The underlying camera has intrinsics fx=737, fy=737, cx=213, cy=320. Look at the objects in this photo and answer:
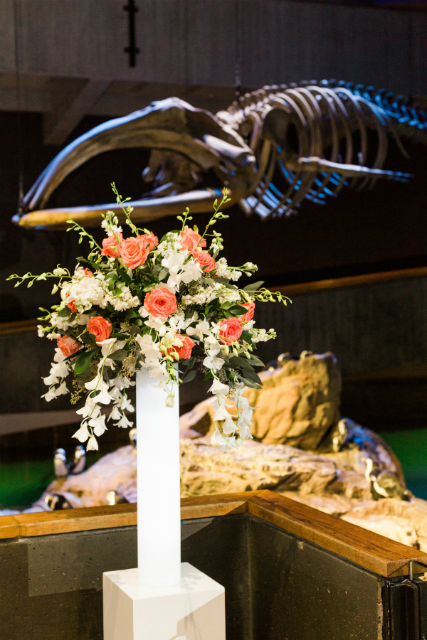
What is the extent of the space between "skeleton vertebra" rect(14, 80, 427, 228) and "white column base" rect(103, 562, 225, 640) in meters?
3.69

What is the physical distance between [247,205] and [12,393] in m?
2.28

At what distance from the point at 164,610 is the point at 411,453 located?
4.69 metres

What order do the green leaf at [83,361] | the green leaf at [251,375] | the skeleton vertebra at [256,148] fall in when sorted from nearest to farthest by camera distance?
the green leaf at [83,361]
the green leaf at [251,375]
the skeleton vertebra at [256,148]

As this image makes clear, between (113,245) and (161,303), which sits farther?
(113,245)

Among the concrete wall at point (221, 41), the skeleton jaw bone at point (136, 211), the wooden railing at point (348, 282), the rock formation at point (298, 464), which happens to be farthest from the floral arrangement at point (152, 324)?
the wooden railing at point (348, 282)

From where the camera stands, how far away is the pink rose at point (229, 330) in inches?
75.9

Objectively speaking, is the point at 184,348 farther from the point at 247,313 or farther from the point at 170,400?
the point at 247,313

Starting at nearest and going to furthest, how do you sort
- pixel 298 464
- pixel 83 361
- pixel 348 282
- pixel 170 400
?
pixel 170 400 < pixel 83 361 < pixel 298 464 < pixel 348 282

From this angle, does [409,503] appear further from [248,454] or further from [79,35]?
[79,35]

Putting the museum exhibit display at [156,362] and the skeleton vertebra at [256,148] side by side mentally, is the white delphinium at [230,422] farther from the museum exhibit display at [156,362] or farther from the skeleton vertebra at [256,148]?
the skeleton vertebra at [256,148]

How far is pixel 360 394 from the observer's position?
6.13 m

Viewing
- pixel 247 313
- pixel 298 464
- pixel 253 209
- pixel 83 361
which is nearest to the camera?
pixel 83 361

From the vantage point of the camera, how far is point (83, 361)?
1.96 m

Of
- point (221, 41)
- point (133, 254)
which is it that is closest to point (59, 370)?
point (133, 254)
